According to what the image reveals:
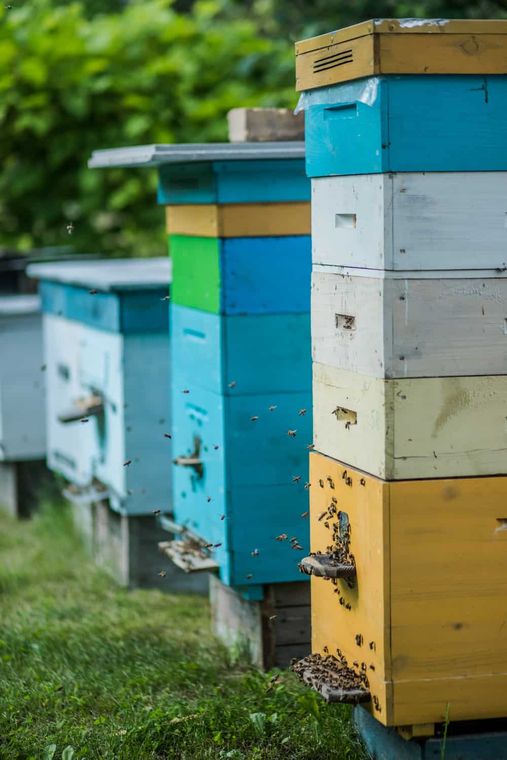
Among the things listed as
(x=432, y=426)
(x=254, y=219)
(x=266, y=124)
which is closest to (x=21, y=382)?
(x=266, y=124)

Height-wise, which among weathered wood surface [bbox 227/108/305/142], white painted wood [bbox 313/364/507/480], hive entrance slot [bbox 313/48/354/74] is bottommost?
white painted wood [bbox 313/364/507/480]

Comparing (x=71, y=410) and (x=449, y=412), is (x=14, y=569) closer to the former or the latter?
(x=71, y=410)

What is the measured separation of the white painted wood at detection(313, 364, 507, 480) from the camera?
304 centimetres

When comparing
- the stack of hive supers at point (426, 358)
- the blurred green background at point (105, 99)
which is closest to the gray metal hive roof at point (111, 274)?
the blurred green background at point (105, 99)

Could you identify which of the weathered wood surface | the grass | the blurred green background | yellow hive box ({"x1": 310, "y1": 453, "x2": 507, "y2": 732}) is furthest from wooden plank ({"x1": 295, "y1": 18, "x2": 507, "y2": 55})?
the blurred green background

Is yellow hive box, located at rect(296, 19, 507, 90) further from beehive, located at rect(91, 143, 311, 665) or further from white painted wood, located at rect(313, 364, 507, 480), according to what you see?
beehive, located at rect(91, 143, 311, 665)

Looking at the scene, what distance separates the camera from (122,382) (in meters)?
5.45

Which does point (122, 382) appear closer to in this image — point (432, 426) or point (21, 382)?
point (21, 382)

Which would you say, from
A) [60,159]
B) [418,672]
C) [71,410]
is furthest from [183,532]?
[60,159]

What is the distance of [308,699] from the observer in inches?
149

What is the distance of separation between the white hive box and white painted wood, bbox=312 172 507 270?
424 cm

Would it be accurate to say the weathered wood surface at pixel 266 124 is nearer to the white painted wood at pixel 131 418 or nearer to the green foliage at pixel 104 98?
the white painted wood at pixel 131 418

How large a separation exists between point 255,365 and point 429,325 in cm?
140

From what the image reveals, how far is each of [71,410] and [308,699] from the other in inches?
97.7
